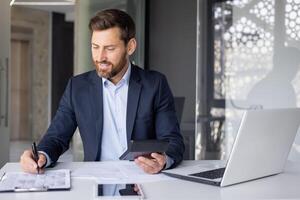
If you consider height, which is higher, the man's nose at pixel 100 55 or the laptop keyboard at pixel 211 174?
the man's nose at pixel 100 55

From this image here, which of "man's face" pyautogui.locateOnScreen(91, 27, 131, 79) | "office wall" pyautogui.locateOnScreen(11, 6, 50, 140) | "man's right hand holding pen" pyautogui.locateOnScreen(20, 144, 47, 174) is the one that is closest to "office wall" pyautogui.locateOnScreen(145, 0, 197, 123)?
"man's face" pyautogui.locateOnScreen(91, 27, 131, 79)

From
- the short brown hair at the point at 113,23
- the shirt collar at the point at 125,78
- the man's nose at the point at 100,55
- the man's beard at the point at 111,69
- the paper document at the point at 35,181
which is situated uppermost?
the short brown hair at the point at 113,23

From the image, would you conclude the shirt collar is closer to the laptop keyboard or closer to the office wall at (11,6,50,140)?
the laptop keyboard

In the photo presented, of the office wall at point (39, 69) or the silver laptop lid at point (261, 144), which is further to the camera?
the office wall at point (39, 69)

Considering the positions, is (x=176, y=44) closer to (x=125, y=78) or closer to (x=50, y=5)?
(x=125, y=78)

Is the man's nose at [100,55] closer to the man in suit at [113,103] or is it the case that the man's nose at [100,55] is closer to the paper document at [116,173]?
the man in suit at [113,103]

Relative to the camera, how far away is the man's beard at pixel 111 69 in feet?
6.88

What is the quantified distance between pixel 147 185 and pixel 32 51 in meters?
8.76

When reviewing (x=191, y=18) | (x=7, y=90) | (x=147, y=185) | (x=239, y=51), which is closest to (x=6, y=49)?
(x=7, y=90)

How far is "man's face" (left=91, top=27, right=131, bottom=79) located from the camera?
206cm

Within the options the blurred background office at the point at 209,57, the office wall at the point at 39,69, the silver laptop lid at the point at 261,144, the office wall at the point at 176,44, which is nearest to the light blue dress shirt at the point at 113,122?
the silver laptop lid at the point at 261,144

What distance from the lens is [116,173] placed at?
178 centimetres

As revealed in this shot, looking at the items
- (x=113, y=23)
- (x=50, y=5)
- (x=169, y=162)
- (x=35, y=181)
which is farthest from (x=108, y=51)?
(x=50, y=5)

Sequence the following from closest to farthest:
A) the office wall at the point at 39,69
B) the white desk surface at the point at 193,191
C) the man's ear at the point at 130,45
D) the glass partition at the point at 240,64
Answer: the white desk surface at the point at 193,191 → the man's ear at the point at 130,45 → the glass partition at the point at 240,64 → the office wall at the point at 39,69
